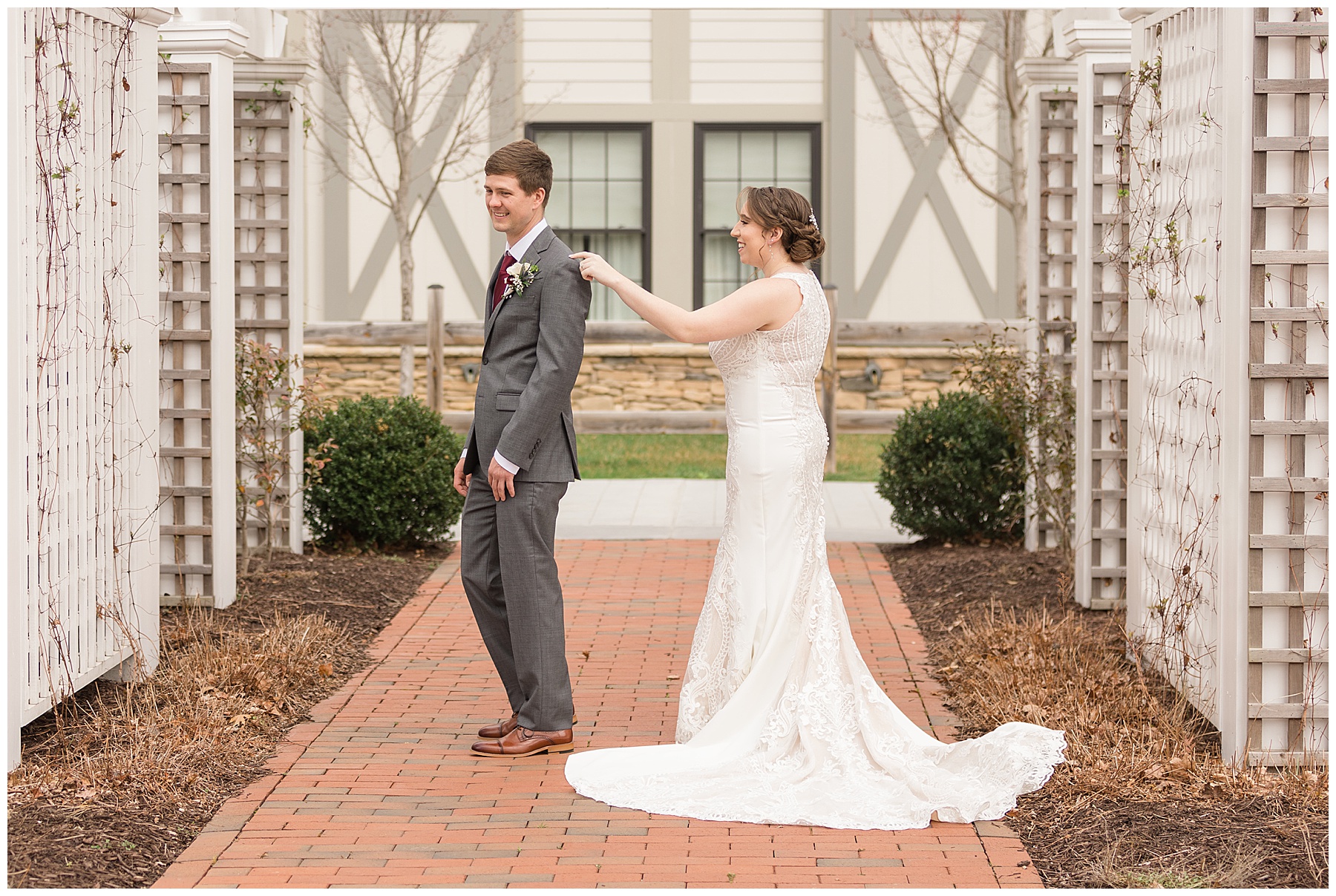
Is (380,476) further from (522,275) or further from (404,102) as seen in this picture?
(404,102)

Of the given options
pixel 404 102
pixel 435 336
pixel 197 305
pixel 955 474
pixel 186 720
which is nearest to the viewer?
pixel 186 720

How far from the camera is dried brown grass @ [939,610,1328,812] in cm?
463

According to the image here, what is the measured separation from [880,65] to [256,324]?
382 inches

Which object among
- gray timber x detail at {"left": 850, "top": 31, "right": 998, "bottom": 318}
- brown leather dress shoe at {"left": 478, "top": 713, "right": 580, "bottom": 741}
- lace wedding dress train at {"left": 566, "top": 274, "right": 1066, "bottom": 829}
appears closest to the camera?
lace wedding dress train at {"left": 566, "top": 274, "right": 1066, "bottom": 829}

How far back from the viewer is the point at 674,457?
14797mm

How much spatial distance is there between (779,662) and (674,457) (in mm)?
9949

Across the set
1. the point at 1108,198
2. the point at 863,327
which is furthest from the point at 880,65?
the point at 1108,198

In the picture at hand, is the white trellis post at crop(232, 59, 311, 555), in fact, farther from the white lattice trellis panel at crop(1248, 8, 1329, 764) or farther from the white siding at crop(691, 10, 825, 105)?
the white siding at crop(691, 10, 825, 105)

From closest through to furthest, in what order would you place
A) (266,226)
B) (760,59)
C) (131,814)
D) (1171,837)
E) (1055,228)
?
(1171,837) < (131,814) < (266,226) < (1055,228) < (760,59)

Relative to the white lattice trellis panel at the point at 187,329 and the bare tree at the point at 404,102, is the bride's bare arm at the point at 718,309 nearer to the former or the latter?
the white lattice trellis panel at the point at 187,329

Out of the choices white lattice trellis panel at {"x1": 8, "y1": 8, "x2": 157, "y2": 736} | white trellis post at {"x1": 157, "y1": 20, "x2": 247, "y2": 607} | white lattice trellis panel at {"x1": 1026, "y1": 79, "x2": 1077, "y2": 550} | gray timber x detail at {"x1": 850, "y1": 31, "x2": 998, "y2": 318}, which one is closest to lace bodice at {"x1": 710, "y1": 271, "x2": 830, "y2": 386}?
white lattice trellis panel at {"x1": 8, "y1": 8, "x2": 157, "y2": 736}

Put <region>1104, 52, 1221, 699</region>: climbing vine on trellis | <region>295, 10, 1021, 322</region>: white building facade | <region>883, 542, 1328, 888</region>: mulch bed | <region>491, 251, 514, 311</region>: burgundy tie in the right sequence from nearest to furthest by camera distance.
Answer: <region>883, 542, 1328, 888</region>: mulch bed → <region>491, 251, 514, 311</region>: burgundy tie → <region>1104, 52, 1221, 699</region>: climbing vine on trellis → <region>295, 10, 1021, 322</region>: white building facade

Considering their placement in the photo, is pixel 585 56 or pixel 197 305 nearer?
pixel 197 305

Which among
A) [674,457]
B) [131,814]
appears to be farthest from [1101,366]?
[674,457]
